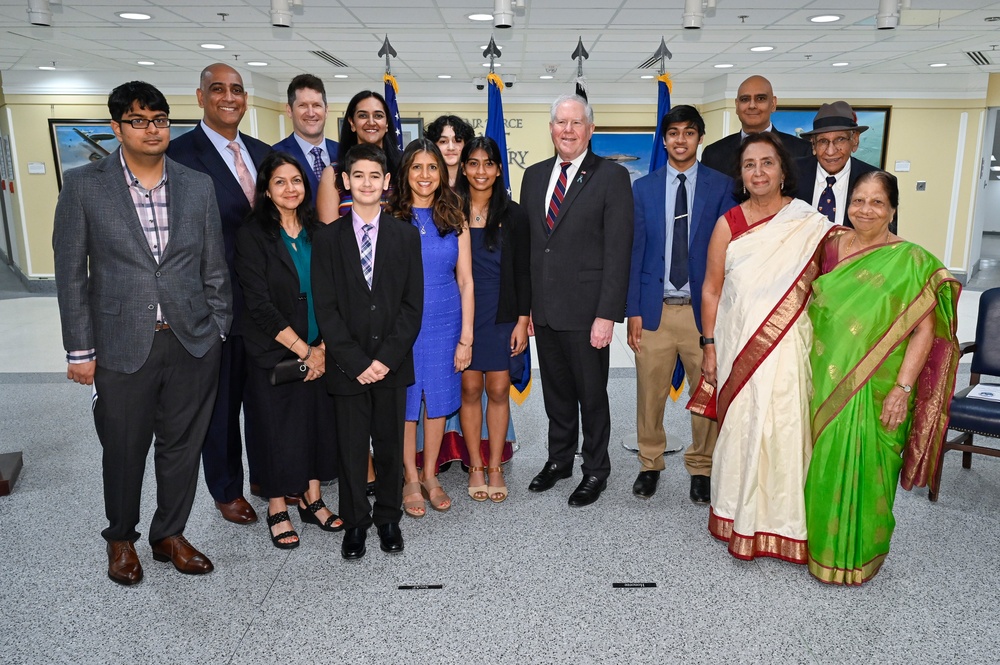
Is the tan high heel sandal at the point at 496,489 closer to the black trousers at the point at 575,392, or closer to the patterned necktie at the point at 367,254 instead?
the black trousers at the point at 575,392

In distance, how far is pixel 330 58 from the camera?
27.6ft

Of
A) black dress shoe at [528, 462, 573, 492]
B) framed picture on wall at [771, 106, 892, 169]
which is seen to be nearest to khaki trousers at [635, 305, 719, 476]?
black dress shoe at [528, 462, 573, 492]

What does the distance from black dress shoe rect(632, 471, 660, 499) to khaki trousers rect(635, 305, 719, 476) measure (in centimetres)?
3

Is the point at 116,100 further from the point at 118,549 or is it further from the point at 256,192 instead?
the point at 118,549

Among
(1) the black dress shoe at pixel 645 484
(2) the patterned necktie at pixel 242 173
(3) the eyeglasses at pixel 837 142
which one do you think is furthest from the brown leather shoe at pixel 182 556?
(3) the eyeglasses at pixel 837 142

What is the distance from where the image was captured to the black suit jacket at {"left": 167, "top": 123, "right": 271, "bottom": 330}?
9.37 feet

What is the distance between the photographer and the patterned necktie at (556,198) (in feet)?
10.2

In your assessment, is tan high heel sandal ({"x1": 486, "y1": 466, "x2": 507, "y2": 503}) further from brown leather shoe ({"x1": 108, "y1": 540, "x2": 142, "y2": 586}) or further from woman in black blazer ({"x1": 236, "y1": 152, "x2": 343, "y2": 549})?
brown leather shoe ({"x1": 108, "y1": 540, "x2": 142, "y2": 586})

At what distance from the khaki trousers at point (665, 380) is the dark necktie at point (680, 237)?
0.15 meters

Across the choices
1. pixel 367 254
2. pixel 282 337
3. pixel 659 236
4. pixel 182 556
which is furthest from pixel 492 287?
pixel 182 556

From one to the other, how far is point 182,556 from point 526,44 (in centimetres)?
650

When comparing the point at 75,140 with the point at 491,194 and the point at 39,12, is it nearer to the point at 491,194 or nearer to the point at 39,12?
the point at 39,12

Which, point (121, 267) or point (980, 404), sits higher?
point (121, 267)

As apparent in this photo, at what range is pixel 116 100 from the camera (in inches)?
91.3
